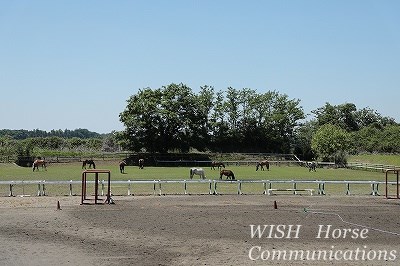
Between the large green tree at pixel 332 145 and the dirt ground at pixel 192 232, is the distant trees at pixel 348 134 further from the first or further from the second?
the dirt ground at pixel 192 232

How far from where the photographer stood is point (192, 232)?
19.0 m

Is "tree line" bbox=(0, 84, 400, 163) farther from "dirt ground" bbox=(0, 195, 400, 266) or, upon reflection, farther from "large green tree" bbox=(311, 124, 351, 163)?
→ "dirt ground" bbox=(0, 195, 400, 266)

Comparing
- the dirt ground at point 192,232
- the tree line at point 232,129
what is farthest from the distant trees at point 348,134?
the dirt ground at point 192,232

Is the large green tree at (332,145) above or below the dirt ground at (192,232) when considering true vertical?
above

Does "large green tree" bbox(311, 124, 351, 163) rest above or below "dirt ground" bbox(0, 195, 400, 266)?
above

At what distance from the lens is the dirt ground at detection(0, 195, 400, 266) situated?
585 inches

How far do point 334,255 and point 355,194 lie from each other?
1867cm

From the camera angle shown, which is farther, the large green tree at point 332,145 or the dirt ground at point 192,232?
the large green tree at point 332,145

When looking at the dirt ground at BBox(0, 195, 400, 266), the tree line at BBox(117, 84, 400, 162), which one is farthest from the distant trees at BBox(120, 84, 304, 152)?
the dirt ground at BBox(0, 195, 400, 266)

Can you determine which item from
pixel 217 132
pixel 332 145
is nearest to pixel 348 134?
pixel 332 145

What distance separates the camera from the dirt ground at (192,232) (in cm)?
1485

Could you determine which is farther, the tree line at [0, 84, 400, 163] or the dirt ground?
the tree line at [0, 84, 400, 163]

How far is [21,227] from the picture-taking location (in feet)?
65.4

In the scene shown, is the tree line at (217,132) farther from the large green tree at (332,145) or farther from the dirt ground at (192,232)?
the dirt ground at (192,232)
